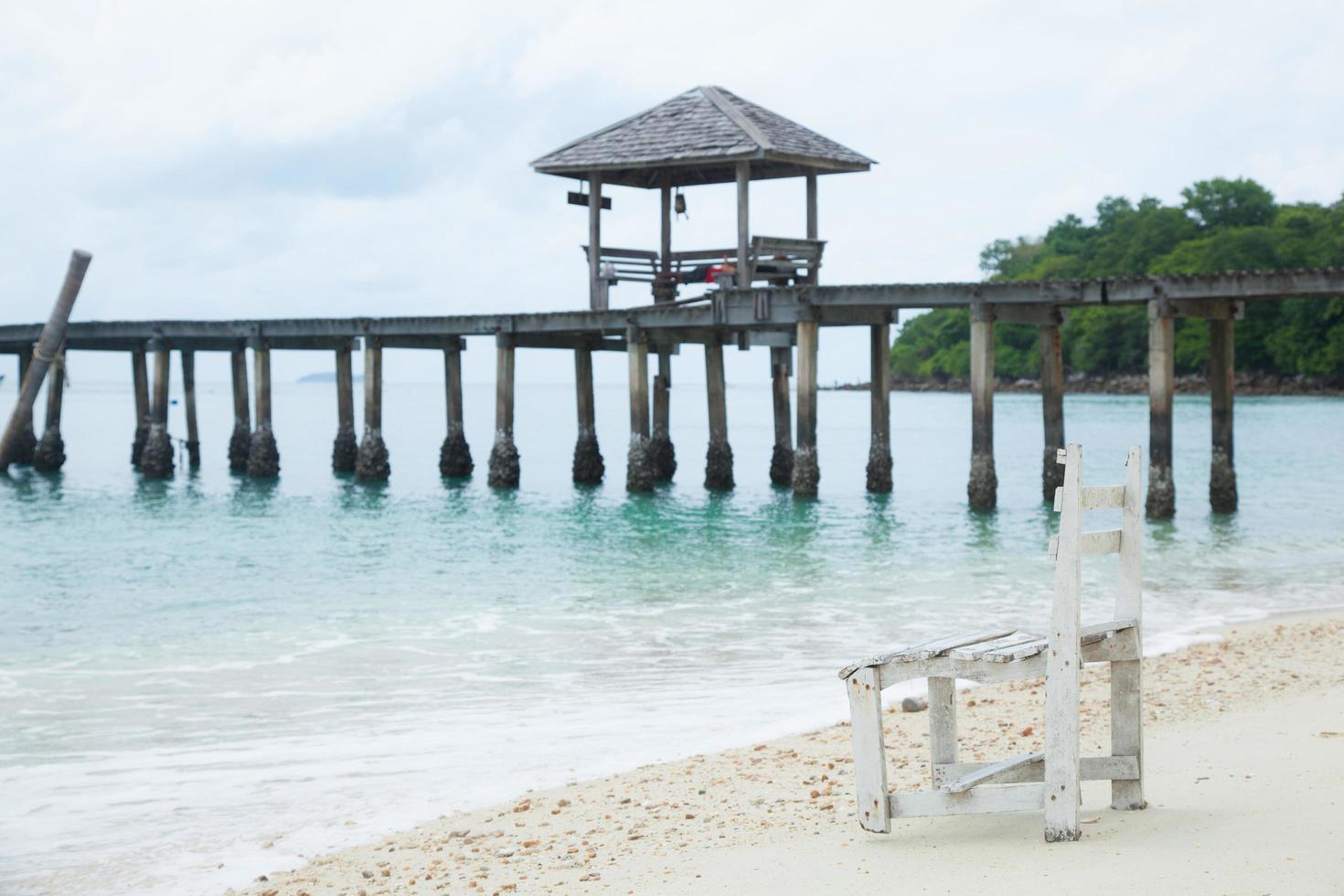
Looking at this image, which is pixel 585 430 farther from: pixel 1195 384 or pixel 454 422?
pixel 1195 384

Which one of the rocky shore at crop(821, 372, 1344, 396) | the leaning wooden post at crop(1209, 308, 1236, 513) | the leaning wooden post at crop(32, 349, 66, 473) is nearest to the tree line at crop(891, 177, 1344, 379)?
the rocky shore at crop(821, 372, 1344, 396)

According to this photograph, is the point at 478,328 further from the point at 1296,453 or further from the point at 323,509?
the point at 1296,453

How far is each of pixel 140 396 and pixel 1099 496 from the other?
3278 centimetres

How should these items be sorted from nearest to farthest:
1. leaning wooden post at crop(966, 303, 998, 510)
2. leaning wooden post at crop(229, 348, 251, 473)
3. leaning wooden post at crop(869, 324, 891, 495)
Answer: leaning wooden post at crop(966, 303, 998, 510)
leaning wooden post at crop(869, 324, 891, 495)
leaning wooden post at crop(229, 348, 251, 473)

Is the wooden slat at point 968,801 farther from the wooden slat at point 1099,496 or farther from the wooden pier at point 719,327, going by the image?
the wooden pier at point 719,327

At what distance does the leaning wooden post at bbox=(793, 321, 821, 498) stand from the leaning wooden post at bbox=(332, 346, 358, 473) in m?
9.83

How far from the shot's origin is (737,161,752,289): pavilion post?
840 inches

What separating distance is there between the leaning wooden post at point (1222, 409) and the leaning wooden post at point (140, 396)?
23.0 meters

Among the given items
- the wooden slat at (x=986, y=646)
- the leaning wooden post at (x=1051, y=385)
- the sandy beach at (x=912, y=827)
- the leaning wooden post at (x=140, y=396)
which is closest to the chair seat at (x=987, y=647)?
the wooden slat at (x=986, y=646)

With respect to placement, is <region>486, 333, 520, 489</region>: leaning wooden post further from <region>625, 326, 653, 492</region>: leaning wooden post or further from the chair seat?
the chair seat

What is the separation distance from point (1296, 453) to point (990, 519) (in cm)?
2266

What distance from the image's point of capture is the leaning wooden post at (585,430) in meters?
26.0

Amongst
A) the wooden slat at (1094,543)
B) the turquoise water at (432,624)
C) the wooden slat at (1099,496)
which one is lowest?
the turquoise water at (432,624)

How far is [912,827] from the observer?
523 cm
